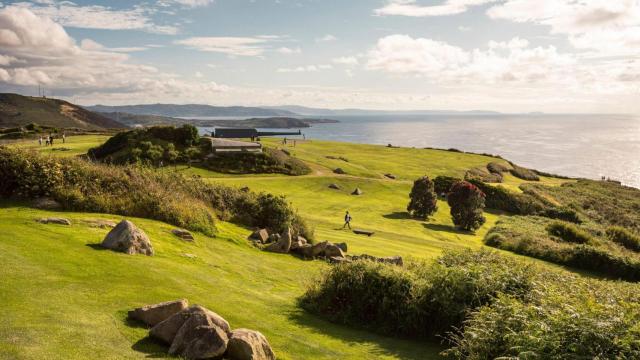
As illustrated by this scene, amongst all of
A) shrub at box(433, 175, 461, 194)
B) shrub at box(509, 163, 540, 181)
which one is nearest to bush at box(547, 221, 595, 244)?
shrub at box(433, 175, 461, 194)

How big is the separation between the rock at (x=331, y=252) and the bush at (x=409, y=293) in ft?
29.1

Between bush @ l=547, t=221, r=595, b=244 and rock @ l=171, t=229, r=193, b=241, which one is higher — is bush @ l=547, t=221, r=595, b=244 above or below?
below

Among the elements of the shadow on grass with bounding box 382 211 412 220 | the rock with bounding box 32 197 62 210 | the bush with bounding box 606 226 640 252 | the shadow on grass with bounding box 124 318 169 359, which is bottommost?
the bush with bounding box 606 226 640 252

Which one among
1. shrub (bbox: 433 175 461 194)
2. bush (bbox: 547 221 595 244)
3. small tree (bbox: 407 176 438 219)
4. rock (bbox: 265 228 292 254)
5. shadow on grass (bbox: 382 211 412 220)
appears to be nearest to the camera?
rock (bbox: 265 228 292 254)

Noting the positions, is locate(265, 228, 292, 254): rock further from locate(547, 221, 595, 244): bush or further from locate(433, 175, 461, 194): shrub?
locate(433, 175, 461, 194): shrub

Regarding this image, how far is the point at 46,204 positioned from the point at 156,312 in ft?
44.1

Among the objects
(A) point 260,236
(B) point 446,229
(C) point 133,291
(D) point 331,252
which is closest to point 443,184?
(B) point 446,229

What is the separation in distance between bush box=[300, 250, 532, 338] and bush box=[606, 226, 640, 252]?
52.5m

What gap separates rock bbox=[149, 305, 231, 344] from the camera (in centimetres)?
1152

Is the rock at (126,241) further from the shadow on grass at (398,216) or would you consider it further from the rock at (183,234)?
the shadow on grass at (398,216)

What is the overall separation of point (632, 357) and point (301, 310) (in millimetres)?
10244

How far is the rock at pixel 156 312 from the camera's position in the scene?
490 inches

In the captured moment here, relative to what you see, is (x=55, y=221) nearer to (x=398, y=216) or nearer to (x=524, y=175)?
(x=398, y=216)

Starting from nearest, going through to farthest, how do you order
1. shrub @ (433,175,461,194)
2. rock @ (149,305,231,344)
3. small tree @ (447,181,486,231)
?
rock @ (149,305,231,344) < small tree @ (447,181,486,231) < shrub @ (433,175,461,194)
